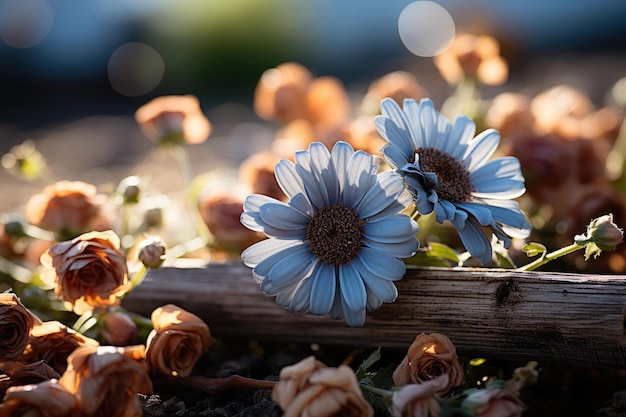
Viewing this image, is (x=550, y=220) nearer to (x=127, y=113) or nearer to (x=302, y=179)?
(x=302, y=179)

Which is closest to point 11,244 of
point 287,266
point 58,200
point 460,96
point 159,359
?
point 58,200

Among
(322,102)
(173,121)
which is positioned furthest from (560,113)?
(173,121)

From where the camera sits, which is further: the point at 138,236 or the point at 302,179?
the point at 138,236

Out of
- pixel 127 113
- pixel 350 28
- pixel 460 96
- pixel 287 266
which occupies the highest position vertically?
pixel 350 28

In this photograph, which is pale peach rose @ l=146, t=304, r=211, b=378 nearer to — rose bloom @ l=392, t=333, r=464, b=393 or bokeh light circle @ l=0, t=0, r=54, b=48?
rose bloom @ l=392, t=333, r=464, b=393

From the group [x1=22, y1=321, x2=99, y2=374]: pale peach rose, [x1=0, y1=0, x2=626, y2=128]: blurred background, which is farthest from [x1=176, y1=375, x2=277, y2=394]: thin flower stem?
[x1=0, y1=0, x2=626, y2=128]: blurred background

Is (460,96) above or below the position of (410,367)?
above
